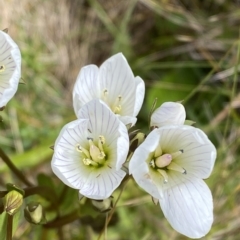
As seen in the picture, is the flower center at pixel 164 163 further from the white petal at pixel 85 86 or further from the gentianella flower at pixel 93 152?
the white petal at pixel 85 86

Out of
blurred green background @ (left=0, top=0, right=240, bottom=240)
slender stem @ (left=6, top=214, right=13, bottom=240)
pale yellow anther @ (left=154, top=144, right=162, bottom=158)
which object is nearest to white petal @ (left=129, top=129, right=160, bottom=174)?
pale yellow anther @ (left=154, top=144, right=162, bottom=158)

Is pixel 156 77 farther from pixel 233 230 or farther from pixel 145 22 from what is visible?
pixel 233 230

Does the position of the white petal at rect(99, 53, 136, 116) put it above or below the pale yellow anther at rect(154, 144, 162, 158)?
above

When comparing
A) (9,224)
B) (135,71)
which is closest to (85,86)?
(9,224)

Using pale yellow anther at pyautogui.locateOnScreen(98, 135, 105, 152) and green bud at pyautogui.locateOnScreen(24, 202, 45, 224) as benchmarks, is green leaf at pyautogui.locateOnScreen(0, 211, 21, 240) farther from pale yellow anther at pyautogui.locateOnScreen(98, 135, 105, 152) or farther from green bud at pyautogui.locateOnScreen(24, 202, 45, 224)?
pale yellow anther at pyautogui.locateOnScreen(98, 135, 105, 152)

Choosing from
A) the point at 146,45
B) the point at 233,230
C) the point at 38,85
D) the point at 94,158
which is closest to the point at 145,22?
the point at 146,45

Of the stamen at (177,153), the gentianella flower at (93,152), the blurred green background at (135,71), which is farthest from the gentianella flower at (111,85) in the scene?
Answer: the blurred green background at (135,71)
